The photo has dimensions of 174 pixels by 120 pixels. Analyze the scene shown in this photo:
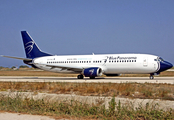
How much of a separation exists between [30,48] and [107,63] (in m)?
13.8

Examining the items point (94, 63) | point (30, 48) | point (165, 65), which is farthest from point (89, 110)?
point (30, 48)

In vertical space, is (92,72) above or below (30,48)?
below

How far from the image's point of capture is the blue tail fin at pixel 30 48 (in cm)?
3569

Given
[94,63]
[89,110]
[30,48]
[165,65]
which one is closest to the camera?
[89,110]

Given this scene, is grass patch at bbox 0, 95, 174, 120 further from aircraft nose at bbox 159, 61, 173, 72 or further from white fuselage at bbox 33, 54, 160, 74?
aircraft nose at bbox 159, 61, 173, 72

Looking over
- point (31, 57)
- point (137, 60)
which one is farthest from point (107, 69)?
point (31, 57)

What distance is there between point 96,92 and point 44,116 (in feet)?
22.3

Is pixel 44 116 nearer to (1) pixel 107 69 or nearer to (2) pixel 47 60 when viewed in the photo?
(1) pixel 107 69

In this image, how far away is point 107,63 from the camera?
2991 centimetres

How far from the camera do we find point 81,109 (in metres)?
9.40

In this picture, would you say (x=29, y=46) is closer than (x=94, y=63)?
No

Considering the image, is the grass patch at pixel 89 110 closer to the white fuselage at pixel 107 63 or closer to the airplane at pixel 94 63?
the airplane at pixel 94 63

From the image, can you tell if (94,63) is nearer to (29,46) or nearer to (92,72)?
(92,72)

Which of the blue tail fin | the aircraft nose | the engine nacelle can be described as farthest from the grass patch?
the blue tail fin
